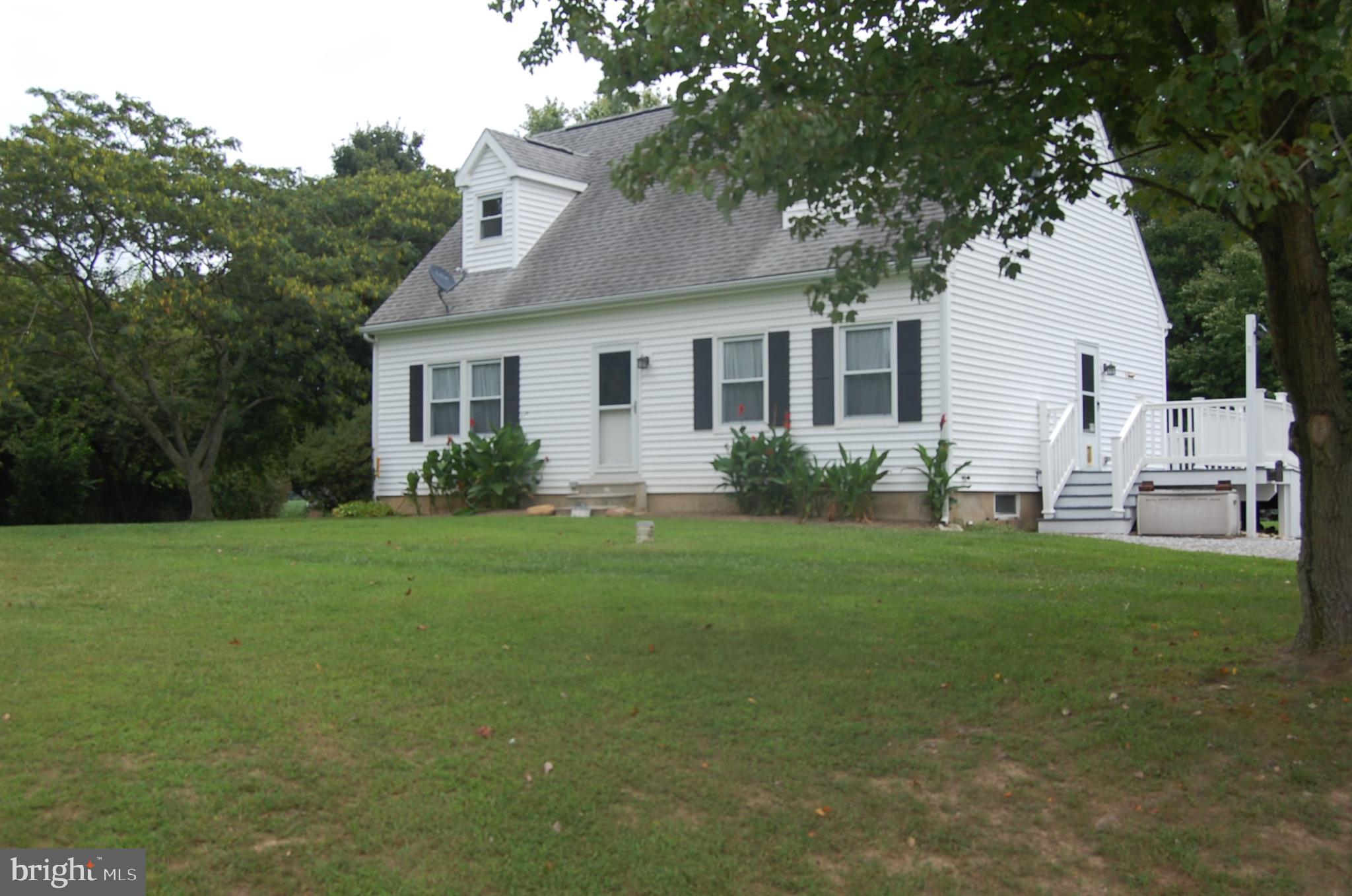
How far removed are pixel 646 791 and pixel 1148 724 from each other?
2.20 meters

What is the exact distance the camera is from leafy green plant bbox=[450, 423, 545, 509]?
18641 millimetres

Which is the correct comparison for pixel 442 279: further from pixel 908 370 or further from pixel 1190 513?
pixel 1190 513

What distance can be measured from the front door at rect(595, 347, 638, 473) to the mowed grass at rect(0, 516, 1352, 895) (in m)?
9.94

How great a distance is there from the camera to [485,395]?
1991 cm

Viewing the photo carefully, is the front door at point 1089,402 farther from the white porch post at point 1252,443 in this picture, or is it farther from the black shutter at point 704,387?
the black shutter at point 704,387

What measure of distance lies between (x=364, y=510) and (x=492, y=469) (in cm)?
235

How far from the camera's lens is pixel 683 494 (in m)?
17.7

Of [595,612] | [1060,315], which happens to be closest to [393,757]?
[595,612]

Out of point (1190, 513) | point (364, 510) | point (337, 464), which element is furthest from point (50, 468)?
point (1190, 513)

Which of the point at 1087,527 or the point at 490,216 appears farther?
the point at 490,216

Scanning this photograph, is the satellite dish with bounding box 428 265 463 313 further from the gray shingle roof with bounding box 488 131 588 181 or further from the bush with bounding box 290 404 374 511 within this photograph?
the bush with bounding box 290 404 374 511

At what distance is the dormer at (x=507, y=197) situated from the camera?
2042 cm
